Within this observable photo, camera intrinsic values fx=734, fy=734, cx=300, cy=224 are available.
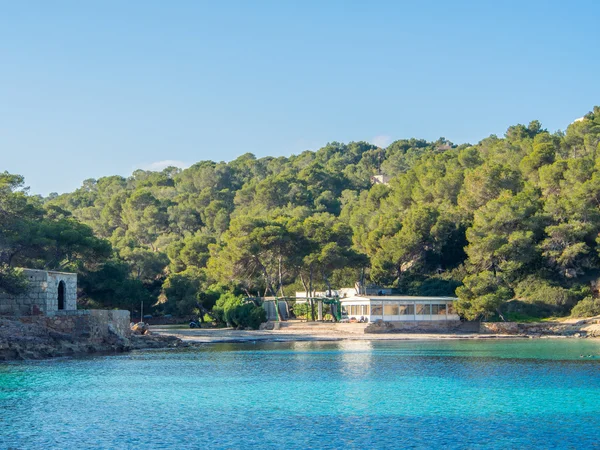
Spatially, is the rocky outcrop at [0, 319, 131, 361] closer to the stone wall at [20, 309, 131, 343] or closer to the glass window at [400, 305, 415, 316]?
the stone wall at [20, 309, 131, 343]

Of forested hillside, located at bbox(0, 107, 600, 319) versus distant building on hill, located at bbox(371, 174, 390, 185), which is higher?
distant building on hill, located at bbox(371, 174, 390, 185)

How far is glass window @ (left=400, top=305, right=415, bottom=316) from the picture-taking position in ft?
155

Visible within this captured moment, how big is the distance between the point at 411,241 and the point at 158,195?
59.7 metres

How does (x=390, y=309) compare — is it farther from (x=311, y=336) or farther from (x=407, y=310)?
(x=311, y=336)

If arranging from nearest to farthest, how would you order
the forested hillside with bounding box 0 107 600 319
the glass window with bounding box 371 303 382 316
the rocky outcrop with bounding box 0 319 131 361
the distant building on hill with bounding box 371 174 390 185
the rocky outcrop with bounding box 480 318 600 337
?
the rocky outcrop with bounding box 0 319 131 361, the rocky outcrop with bounding box 480 318 600 337, the forested hillside with bounding box 0 107 600 319, the glass window with bounding box 371 303 382 316, the distant building on hill with bounding box 371 174 390 185

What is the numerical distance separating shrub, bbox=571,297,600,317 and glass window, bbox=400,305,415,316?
9914mm

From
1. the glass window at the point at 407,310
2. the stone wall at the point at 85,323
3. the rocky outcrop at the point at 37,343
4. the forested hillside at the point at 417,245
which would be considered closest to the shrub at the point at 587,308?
the forested hillside at the point at 417,245

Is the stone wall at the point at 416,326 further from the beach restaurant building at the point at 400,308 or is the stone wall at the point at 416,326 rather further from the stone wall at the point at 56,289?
the stone wall at the point at 56,289

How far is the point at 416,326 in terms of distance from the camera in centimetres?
4741

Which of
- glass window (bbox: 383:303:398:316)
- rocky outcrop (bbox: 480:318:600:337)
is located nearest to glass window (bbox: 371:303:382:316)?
glass window (bbox: 383:303:398:316)

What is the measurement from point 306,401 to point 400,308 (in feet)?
90.9

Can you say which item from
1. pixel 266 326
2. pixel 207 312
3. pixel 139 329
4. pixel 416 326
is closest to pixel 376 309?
pixel 416 326

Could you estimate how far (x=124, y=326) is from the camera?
3747 centimetres

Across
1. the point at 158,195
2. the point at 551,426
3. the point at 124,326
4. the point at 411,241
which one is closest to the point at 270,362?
the point at 124,326
